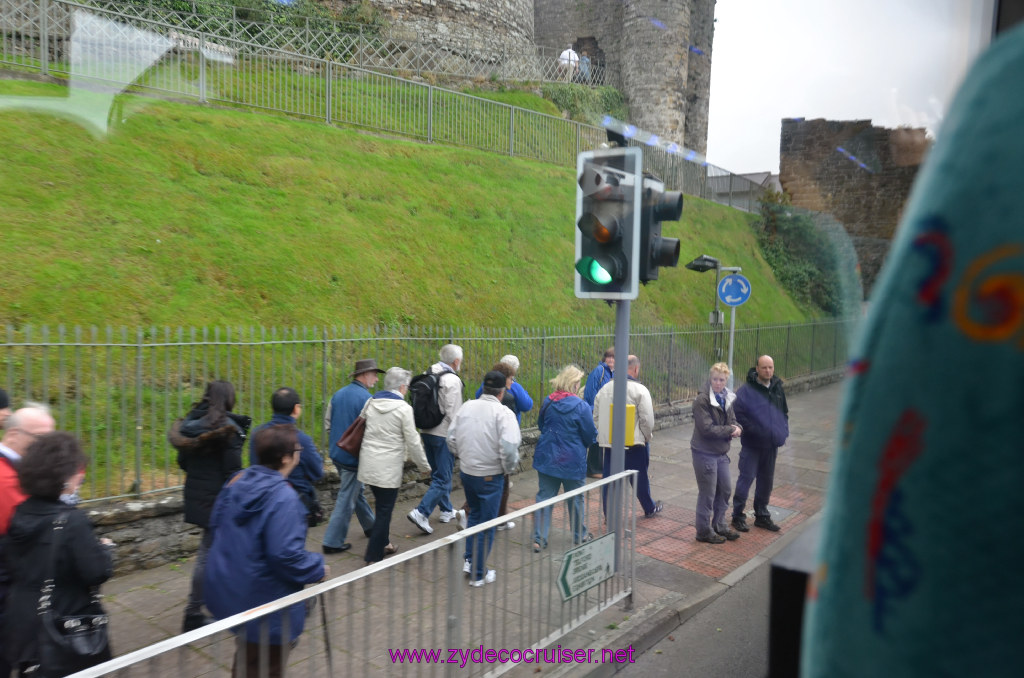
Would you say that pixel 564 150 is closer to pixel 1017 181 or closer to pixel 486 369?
pixel 486 369

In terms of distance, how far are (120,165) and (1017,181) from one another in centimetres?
1052

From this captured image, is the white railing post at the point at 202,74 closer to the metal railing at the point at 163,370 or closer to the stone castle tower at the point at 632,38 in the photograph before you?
the metal railing at the point at 163,370

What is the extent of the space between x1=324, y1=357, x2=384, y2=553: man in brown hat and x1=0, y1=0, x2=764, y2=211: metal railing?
168 inches

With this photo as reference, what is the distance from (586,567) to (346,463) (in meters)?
2.51

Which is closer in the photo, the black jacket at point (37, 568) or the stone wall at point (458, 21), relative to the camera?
the black jacket at point (37, 568)

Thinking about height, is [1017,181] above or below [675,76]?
below

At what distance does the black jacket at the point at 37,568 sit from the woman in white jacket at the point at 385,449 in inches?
110

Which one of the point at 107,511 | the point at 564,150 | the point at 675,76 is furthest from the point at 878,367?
the point at 675,76

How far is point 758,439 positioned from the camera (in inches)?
273

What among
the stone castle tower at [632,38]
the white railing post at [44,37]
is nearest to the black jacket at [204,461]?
the white railing post at [44,37]

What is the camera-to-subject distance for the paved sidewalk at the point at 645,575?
4746mm

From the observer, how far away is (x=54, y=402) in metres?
5.92

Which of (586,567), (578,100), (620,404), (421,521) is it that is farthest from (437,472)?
(578,100)

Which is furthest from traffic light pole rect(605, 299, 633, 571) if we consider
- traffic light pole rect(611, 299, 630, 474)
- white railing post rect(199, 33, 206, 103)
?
white railing post rect(199, 33, 206, 103)
